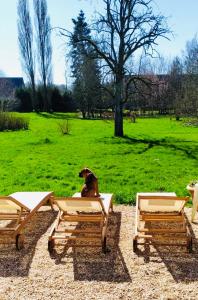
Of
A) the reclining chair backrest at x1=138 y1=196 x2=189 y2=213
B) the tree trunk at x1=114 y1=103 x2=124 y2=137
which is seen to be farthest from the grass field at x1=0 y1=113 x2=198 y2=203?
the reclining chair backrest at x1=138 y1=196 x2=189 y2=213

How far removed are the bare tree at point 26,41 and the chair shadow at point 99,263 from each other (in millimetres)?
43989

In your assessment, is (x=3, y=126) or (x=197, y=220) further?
(x=3, y=126)

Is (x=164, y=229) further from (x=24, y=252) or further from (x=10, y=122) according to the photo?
(x=10, y=122)

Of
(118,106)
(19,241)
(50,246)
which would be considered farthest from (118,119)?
(50,246)

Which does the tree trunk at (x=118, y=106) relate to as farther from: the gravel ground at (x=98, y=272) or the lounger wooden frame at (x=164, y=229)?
the gravel ground at (x=98, y=272)

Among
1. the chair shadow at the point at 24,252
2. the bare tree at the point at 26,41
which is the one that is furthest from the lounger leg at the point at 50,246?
the bare tree at the point at 26,41

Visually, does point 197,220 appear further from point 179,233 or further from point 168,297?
point 168,297

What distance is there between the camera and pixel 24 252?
572 centimetres

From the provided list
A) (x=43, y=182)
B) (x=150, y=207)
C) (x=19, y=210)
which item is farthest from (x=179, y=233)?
(x=43, y=182)

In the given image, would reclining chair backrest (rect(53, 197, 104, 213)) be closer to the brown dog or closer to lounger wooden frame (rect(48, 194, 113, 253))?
lounger wooden frame (rect(48, 194, 113, 253))

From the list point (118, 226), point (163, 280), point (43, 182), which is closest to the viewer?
point (163, 280)

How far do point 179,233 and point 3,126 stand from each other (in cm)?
2210

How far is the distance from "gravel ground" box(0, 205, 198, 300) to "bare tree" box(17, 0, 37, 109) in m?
44.0

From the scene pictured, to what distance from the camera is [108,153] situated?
1576 centimetres
